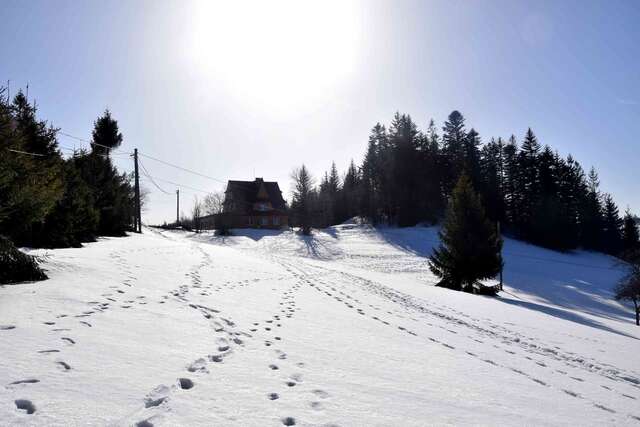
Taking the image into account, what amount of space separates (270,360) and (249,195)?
185ft

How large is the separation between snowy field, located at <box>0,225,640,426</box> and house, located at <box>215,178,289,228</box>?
4782cm

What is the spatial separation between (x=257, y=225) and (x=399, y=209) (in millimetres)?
22121

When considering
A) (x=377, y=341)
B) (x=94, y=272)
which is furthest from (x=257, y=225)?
(x=377, y=341)

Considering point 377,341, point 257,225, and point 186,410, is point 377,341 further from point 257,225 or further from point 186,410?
point 257,225

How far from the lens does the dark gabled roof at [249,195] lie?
57.7 m

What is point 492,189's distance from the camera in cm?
5728

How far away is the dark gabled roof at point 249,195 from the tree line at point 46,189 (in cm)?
3256

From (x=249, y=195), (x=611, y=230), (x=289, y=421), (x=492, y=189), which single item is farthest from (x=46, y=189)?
(x=611, y=230)

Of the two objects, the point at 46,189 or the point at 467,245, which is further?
the point at 467,245

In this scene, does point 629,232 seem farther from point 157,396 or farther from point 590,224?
point 157,396

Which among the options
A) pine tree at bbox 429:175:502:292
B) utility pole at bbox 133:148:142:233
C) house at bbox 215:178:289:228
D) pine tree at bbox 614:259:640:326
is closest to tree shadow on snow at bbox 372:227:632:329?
pine tree at bbox 614:259:640:326

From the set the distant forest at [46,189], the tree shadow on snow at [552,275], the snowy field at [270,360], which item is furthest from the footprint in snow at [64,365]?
the tree shadow on snow at [552,275]

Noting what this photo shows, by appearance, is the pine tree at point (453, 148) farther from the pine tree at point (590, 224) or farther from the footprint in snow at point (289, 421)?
the footprint in snow at point (289, 421)

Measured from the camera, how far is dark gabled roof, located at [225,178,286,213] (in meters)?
57.7
